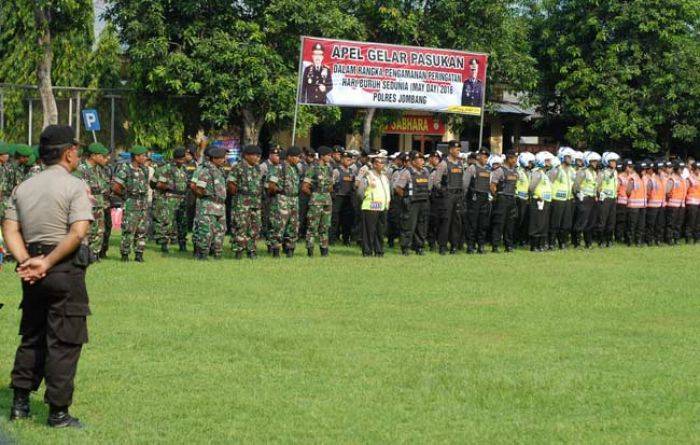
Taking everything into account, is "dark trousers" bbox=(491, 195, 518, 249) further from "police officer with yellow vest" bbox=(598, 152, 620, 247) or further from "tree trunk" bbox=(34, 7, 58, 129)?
"tree trunk" bbox=(34, 7, 58, 129)

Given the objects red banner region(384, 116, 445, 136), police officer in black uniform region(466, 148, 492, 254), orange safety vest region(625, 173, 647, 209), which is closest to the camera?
police officer in black uniform region(466, 148, 492, 254)

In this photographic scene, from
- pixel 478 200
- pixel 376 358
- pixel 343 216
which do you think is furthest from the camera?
pixel 343 216

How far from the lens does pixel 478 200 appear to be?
2153 centimetres

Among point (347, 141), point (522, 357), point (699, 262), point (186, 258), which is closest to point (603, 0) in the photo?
point (347, 141)

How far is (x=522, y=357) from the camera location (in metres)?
10.3

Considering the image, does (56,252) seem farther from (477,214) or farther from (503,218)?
(503,218)

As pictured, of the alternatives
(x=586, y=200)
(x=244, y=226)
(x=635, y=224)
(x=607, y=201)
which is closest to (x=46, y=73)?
(x=244, y=226)

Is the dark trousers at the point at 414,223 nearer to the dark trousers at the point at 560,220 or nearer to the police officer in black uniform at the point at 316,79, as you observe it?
the dark trousers at the point at 560,220

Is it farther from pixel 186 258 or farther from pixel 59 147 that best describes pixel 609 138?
pixel 59 147

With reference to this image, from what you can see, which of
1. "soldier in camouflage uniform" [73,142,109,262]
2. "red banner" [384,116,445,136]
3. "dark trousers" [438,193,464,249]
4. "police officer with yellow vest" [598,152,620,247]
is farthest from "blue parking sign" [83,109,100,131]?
"red banner" [384,116,445,136]

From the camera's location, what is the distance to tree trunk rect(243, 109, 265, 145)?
31.1 metres

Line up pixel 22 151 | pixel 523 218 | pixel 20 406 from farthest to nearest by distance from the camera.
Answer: pixel 523 218 → pixel 22 151 → pixel 20 406

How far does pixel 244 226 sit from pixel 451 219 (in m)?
4.32

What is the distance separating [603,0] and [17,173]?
83.2 ft
